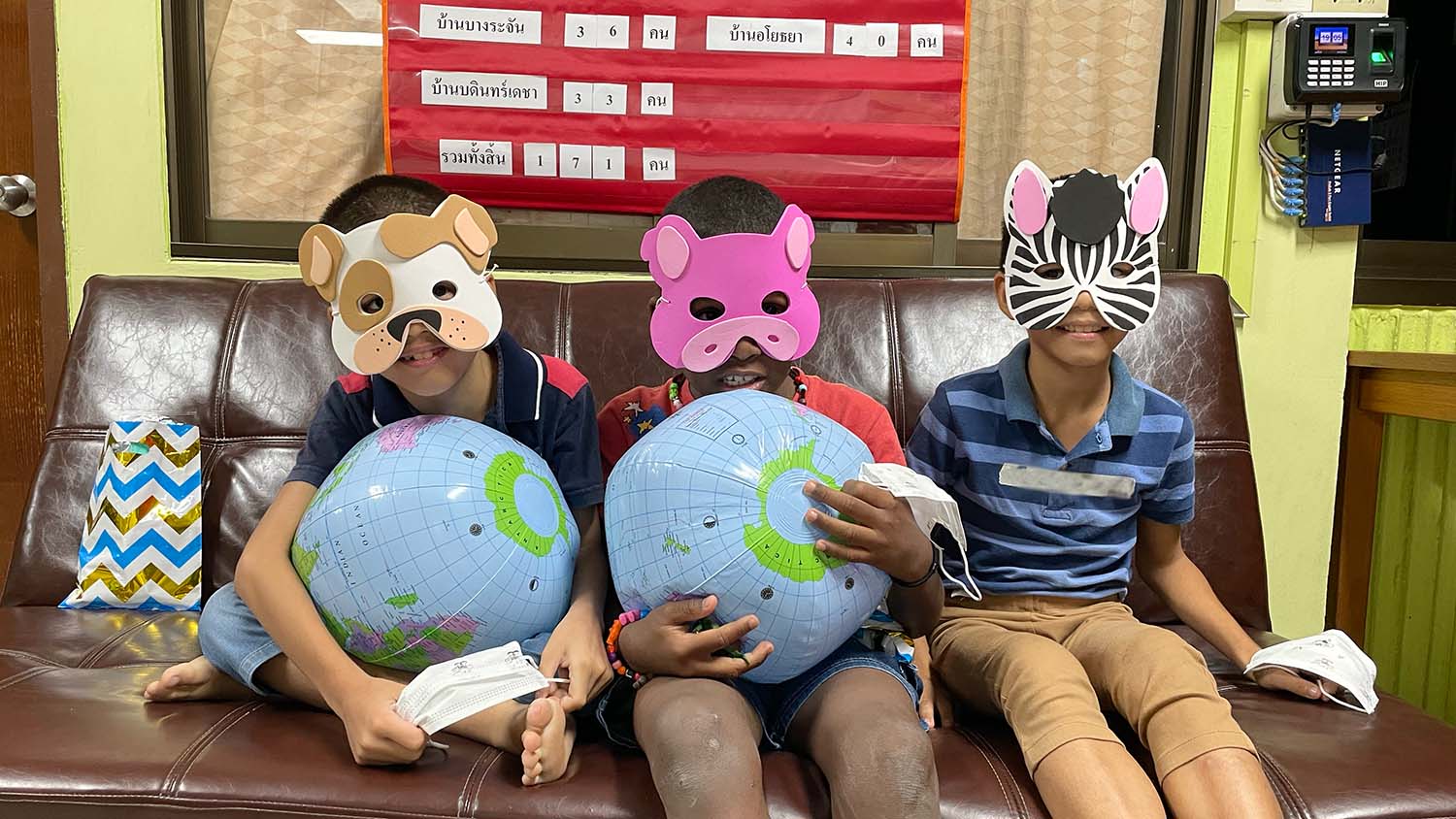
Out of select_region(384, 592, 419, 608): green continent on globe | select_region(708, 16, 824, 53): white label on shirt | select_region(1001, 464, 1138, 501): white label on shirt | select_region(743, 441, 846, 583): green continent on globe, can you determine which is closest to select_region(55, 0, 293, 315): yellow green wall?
select_region(708, 16, 824, 53): white label on shirt

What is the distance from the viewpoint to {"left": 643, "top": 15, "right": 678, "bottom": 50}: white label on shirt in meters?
2.26

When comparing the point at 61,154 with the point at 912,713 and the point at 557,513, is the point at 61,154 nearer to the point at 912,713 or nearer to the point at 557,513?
the point at 557,513

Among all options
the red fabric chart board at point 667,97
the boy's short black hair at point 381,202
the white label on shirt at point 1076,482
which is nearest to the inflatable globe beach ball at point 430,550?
the boy's short black hair at point 381,202

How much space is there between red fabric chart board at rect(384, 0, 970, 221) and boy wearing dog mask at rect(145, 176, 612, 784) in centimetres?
79

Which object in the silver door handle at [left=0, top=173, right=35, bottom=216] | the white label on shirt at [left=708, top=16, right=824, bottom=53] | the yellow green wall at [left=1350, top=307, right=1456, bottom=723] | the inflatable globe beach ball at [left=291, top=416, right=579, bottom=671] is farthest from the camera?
the silver door handle at [left=0, top=173, right=35, bottom=216]

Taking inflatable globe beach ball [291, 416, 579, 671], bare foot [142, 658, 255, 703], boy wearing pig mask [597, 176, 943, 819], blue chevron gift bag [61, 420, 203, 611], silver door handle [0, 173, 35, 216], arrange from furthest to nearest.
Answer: silver door handle [0, 173, 35, 216]
blue chevron gift bag [61, 420, 203, 611]
bare foot [142, 658, 255, 703]
inflatable globe beach ball [291, 416, 579, 671]
boy wearing pig mask [597, 176, 943, 819]

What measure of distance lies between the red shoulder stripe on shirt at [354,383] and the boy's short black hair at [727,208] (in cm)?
52

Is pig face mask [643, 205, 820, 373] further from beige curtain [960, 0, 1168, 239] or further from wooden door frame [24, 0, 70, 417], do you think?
wooden door frame [24, 0, 70, 417]

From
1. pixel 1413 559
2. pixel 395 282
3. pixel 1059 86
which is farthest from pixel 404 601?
pixel 1413 559

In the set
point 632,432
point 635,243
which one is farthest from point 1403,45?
point 632,432

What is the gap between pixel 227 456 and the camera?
190cm

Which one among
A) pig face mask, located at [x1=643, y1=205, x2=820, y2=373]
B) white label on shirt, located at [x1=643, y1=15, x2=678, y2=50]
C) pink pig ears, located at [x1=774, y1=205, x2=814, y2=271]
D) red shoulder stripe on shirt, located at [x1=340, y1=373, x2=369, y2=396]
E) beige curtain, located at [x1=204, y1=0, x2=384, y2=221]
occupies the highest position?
white label on shirt, located at [x1=643, y1=15, x2=678, y2=50]

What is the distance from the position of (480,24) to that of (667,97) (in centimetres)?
44

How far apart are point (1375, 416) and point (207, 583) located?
2453 mm
